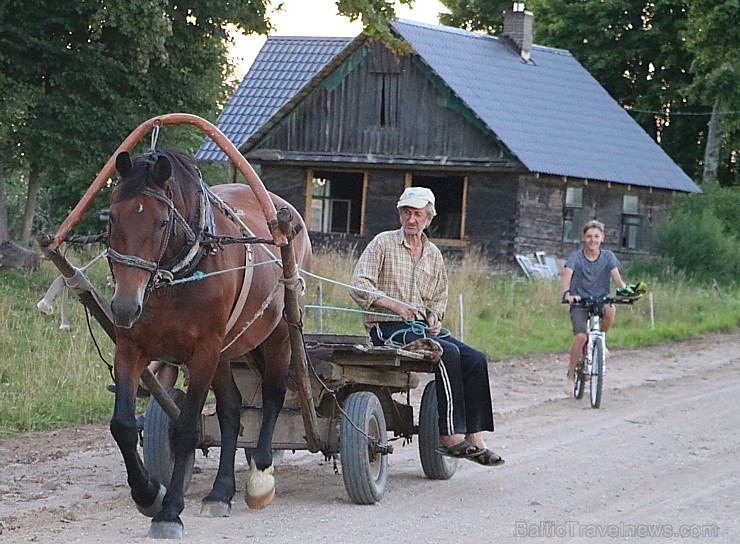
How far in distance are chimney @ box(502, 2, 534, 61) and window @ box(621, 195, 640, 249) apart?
4864 millimetres

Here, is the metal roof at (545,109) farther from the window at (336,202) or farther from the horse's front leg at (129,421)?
the horse's front leg at (129,421)

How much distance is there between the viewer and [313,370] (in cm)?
726

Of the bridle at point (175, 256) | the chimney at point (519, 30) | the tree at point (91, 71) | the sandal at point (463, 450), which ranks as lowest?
the sandal at point (463, 450)

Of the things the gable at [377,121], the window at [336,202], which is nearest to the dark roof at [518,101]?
the gable at [377,121]

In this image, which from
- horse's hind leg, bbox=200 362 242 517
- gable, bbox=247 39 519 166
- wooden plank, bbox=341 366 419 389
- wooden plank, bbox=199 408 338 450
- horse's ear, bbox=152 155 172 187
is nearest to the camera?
horse's ear, bbox=152 155 172 187

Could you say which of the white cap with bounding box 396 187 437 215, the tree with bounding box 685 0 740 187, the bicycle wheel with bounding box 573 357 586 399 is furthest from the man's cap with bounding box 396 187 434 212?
the tree with bounding box 685 0 740 187

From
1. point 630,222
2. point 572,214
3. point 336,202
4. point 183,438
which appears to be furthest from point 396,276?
point 630,222

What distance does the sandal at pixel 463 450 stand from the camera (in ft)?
24.8

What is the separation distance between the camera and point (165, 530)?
19.8ft

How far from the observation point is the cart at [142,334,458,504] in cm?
707

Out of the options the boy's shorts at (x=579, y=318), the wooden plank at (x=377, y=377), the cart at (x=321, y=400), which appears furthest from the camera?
the boy's shorts at (x=579, y=318)

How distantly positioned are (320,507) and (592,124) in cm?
2708

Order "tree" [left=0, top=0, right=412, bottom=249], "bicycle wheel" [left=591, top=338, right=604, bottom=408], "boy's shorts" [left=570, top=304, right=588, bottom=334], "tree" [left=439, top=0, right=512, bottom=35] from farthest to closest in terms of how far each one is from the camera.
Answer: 1. "tree" [left=439, top=0, right=512, bottom=35]
2. "tree" [left=0, top=0, right=412, bottom=249]
3. "boy's shorts" [left=570, top=304, right=588, bottom=334]
4. "bicycle wheel" [left=591, top=338, right=604, bottom=408]

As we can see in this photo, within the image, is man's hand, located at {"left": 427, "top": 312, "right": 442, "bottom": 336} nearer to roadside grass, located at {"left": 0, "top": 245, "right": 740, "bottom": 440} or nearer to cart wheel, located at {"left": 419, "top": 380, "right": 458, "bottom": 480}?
cart wheel, located at {"left": 419, "top": 380, "right": 458, "bottom": 480}
